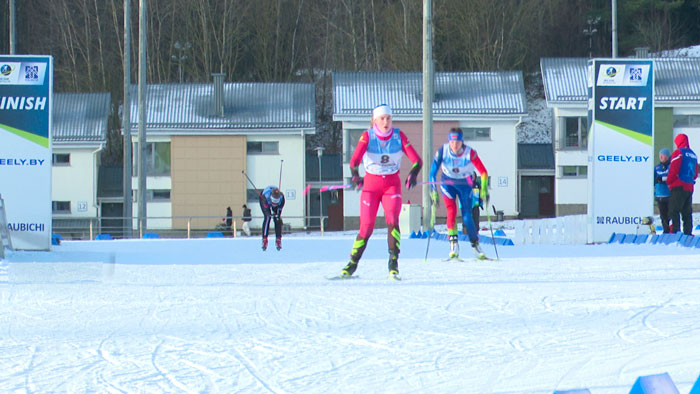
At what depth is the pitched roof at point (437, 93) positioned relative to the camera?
4584 centimetres

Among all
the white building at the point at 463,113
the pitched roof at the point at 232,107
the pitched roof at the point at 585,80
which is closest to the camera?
the white building at the point at 463,113

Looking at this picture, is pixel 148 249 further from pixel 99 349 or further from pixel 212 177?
pixel 212 177

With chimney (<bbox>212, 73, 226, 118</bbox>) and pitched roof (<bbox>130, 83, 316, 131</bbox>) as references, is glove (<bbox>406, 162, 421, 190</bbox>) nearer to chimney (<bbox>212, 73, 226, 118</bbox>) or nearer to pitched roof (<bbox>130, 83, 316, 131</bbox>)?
pitched roof (<bbox>130, 83, 316, 131</bbox>)

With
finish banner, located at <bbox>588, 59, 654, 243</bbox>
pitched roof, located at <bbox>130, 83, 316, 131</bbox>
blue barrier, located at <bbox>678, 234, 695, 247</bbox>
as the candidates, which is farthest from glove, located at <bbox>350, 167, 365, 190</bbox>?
pitched roof, located at <bbox>130, 83, 316, 131</bbox>

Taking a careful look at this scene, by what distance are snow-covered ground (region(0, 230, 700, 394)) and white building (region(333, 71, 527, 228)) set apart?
108 ft

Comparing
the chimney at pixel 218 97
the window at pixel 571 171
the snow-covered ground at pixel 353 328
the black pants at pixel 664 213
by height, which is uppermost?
the chimney at pixel 218 97

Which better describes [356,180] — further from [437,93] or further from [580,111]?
[580,111]

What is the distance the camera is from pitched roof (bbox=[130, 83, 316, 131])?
46000mm

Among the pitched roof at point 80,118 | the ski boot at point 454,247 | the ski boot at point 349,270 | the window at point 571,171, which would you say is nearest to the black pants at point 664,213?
the ski boot at point 454,247

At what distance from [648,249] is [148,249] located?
7.65m

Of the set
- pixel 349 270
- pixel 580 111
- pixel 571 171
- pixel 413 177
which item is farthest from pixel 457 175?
pixel 571 171

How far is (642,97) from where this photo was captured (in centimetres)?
1888

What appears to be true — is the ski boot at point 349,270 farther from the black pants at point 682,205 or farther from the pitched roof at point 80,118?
the pitched roof at point 80,118

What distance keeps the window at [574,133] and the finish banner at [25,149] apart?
3340 cm
